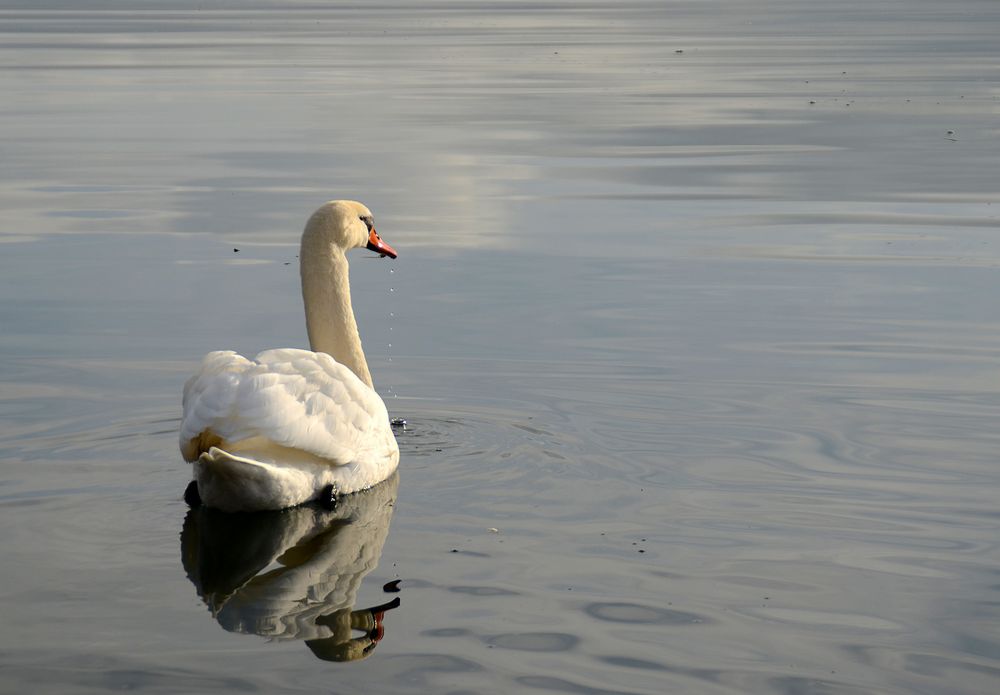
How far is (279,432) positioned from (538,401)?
7.52 feet

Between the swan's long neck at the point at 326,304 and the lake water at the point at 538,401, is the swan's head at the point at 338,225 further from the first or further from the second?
the lake water at the point at 538,401

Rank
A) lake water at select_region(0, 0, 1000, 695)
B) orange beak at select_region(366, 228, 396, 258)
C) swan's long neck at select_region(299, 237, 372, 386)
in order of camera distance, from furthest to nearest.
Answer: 1. orange beak at select_region(366, 228, 396, 258)
2. swan's long neck at select_region(299, 237, 372, 386)
3. lake water at select_region(0, 0, 1000, 695)

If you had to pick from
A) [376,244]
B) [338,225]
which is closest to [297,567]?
[338,225]

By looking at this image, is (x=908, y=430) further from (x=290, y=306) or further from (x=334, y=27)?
(x=334, y=27)

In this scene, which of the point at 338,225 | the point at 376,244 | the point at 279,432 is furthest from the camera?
the point at 376,244

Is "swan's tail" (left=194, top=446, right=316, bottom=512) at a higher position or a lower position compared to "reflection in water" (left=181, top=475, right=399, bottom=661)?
higher

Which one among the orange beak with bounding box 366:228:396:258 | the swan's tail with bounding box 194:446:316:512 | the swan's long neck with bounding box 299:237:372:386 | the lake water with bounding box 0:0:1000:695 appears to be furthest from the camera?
the orange beak with bounding box 366:228:396:258

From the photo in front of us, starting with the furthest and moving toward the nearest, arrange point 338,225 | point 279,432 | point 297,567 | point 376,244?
1. point 376,244
2. point 338,225
3. point 279,432
4. point 297,567

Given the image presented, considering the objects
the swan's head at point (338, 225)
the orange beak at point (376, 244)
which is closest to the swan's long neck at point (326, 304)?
the swan's head at point (338, 225)

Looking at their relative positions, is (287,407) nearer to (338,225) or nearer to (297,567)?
(297,567)

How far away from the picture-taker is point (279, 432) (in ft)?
22.4

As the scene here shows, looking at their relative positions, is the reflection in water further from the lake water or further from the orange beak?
the orange beak

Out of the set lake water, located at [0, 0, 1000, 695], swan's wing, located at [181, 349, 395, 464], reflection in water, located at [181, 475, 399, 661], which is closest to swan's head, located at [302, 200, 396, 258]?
lake water, located at [0, 0, 1000, 695]

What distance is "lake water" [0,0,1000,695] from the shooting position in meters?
5.50
